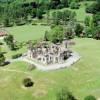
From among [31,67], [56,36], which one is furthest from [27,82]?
[56,36]

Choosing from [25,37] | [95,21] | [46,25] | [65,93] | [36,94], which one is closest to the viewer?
[65,93]

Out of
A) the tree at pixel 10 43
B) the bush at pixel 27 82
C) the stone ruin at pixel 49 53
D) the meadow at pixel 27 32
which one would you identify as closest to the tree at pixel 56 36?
the meadow at pixel 27 32

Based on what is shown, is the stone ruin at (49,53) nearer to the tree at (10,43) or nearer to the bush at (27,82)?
the bush at (27,82)

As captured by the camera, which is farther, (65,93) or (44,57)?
(44,57)

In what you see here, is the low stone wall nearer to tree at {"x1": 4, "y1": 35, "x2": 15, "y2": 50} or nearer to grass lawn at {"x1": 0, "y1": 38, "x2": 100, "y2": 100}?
grass lawn at {"x1": 0, "y1": 38, "x2": 100, "y2": 100}

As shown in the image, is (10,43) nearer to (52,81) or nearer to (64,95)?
(52,81)

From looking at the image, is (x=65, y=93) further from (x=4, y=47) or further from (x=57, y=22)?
(x=57, y=22)

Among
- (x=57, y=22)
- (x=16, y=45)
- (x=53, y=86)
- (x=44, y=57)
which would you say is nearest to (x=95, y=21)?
(x=57, y=22)

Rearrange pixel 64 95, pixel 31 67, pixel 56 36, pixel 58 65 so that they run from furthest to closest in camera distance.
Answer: pixel 56 36 < pixel 58 65 < pixel 31 67 < pixel 64 95
